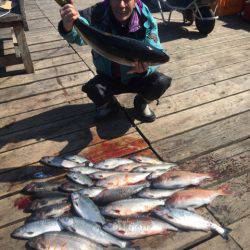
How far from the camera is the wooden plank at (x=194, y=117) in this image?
13.7ft

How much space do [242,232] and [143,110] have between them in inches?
77.0

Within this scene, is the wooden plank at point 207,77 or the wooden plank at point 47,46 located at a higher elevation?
the wooden plank at point 47,46

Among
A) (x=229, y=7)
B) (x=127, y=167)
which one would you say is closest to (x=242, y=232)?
(x=127, y=167)

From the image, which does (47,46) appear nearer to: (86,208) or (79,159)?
(79,159)

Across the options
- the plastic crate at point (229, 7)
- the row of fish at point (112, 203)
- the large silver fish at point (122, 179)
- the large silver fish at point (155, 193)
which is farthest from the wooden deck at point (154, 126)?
the plastic crate at point (229, 7)

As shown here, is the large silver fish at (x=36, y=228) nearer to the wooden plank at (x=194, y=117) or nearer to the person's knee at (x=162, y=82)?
the wooden plank at (x=194, y=117)

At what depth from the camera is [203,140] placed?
4.02m

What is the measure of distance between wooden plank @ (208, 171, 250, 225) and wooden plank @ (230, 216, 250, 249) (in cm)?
5

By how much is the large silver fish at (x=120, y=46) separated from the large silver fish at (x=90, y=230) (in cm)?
154

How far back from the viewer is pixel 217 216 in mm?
3055

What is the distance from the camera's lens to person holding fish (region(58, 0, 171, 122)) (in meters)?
3.68

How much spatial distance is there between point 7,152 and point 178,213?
2.13 meters

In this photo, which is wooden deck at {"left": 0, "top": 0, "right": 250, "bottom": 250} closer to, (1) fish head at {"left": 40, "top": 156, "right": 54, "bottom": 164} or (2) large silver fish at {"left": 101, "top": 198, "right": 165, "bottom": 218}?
(1) fish head at {"left": 40, "top": 156, "right": 54, "bottom": 164}

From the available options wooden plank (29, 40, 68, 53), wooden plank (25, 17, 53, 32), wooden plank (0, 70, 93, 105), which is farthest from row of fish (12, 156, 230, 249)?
wooden plank (25, 17, 53, 32)
